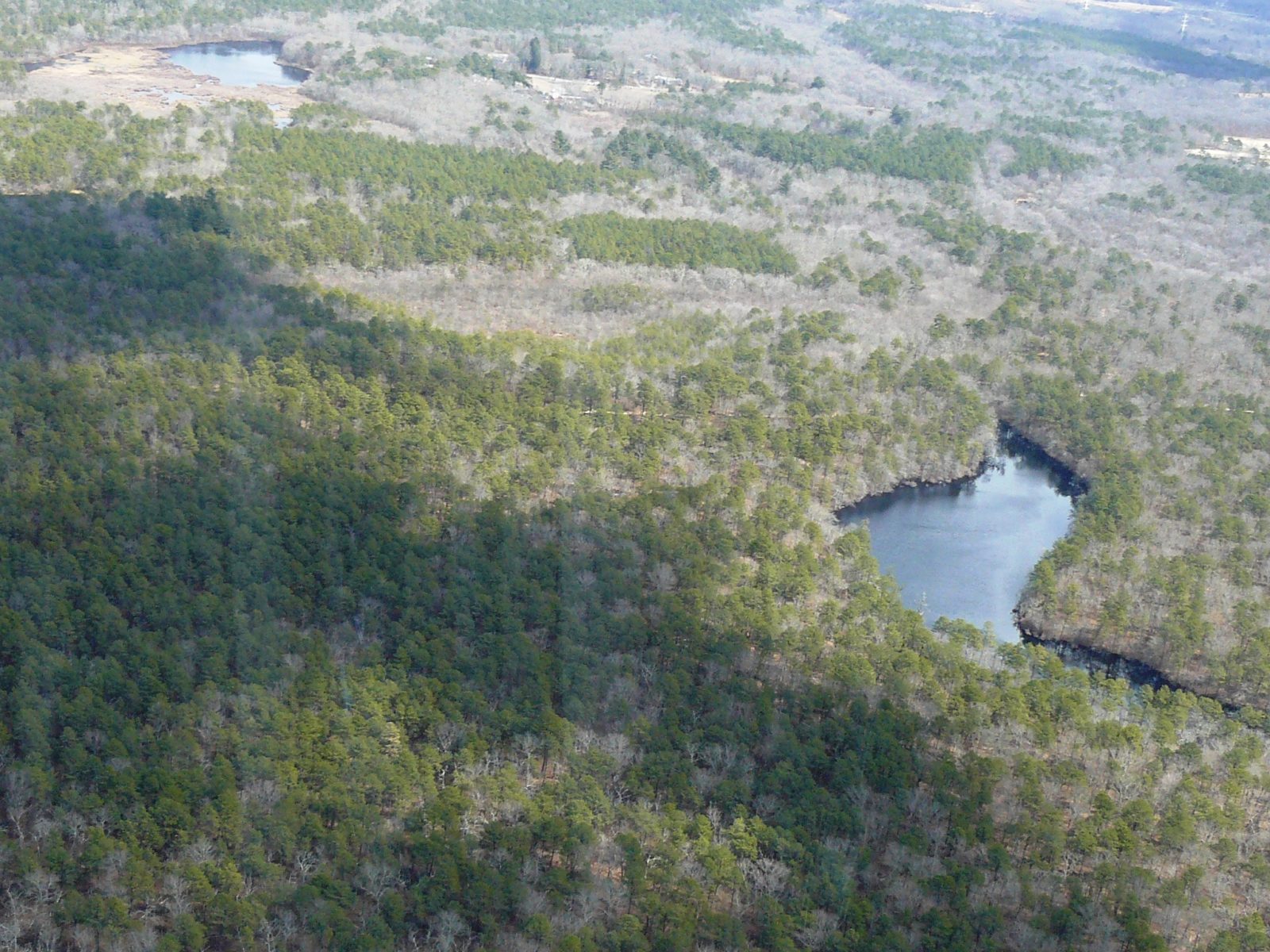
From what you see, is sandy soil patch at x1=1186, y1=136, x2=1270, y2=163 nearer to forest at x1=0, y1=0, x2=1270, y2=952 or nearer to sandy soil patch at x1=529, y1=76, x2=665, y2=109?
forest at x1=0, y1=0, x2=1270, y2=952

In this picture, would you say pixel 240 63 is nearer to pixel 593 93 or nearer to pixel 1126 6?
pixel 593 93

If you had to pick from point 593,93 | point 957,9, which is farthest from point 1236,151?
point 957,9

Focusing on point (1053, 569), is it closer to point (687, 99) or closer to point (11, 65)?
point (687, 99)

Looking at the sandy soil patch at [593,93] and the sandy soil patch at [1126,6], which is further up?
the sandy soil patch at [1126,6]

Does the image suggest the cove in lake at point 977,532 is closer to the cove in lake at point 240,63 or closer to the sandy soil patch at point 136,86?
the sandy soil patch at point 136,86

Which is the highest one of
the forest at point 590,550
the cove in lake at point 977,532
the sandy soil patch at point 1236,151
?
the sandy soil patch at point 1236,151

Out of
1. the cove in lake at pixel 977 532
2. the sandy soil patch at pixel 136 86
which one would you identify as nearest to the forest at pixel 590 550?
the cove in lake at pixel 977 532

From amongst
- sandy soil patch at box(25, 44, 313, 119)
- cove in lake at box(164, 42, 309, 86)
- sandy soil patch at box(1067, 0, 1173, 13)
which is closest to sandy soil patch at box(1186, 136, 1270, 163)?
sandy soil patch at box(1067, 0, 1173, 13)
